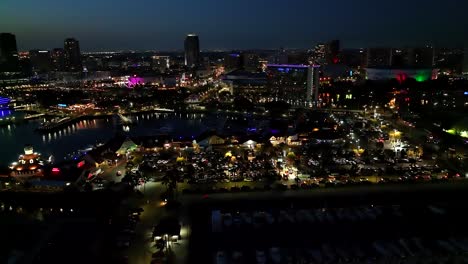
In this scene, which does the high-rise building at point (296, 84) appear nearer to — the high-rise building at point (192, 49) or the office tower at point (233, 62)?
the office tower at point (233, 62)

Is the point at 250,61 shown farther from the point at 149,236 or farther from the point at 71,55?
the point at 149,236

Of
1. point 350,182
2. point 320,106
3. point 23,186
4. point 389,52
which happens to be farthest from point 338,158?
point 389,52

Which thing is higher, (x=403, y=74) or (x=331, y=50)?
(x=331, y=50)

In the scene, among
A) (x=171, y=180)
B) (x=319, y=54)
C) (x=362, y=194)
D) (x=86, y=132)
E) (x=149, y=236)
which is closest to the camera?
(x=149, y=236)

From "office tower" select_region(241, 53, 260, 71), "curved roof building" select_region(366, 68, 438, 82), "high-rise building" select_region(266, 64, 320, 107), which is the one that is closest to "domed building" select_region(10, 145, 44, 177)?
"high-rise building" select_region(266, 64, 320, 107)

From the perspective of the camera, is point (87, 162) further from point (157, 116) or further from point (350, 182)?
point (157, 116)

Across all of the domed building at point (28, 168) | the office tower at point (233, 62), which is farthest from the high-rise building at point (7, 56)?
the domed building at point (28, 168)

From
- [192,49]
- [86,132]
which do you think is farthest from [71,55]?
[86,132]
